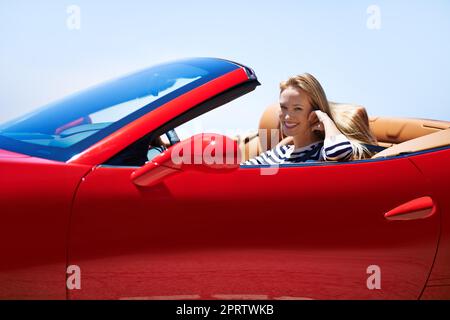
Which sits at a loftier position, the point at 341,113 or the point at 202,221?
the point at 341,113

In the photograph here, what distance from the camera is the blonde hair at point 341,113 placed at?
8.47 ft

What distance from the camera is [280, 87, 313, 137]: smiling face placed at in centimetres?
258

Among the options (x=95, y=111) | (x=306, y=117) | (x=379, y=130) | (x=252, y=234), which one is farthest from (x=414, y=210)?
(x=379, y=130)

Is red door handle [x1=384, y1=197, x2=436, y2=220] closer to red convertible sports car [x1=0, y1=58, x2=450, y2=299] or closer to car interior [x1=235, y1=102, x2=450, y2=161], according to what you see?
red convertible sports car [x1=0, y1=58, x2=450, y2=299]

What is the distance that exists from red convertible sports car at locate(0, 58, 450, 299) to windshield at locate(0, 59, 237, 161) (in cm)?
1

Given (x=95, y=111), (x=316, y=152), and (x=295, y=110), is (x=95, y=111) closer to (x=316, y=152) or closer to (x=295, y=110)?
(x=295, y=110)

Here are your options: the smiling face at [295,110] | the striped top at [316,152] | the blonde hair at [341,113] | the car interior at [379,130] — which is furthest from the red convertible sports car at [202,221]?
the car interior at [379,130]

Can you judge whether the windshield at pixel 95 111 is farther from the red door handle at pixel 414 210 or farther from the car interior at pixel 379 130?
the car interior at pixel 379 130

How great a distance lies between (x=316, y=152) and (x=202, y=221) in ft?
2.75

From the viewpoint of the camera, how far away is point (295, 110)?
2.58 meters

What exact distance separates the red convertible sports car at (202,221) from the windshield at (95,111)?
1 centimetres

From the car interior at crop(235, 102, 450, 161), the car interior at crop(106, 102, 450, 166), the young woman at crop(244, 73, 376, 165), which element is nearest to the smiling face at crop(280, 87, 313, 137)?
the young woman at crop(244, 73, 376, 165)

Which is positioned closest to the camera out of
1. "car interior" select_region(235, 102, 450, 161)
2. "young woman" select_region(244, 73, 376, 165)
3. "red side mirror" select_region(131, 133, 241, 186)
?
"red side mirror" select_region(131, 133, 241, 186)
